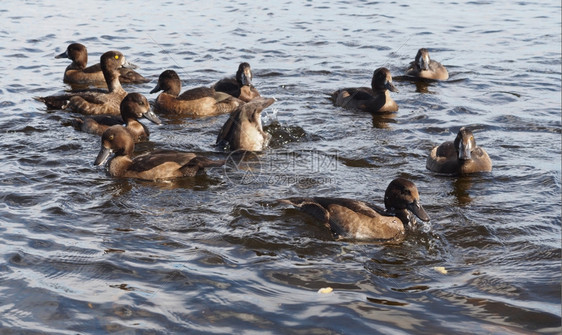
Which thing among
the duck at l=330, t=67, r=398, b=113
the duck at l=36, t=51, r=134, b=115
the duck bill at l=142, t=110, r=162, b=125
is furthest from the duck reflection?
the duck at l=36, t=51, r=134, b=115

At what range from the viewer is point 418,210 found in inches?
287

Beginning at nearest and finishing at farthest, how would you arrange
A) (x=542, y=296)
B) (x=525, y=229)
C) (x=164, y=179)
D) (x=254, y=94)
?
(x=542, y=296)
(x=525, y=229)
(x=164, y=179)
(x=254, y=94)

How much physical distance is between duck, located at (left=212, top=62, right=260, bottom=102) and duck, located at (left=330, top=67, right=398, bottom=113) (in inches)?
57.7

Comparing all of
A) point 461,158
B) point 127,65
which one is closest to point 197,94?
point 127,65

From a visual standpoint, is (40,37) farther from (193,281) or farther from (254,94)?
(193,281)

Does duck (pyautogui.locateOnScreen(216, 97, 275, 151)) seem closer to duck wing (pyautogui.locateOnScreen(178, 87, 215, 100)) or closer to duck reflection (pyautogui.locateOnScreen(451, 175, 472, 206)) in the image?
duck wing (pyautogui.locateOnScreen(178, 87, 215, 100))

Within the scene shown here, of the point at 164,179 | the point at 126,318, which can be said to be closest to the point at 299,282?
the point at 126,318

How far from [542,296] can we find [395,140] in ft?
15.9

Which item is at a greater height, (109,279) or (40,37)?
(40,37)

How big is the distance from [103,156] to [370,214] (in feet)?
12.4

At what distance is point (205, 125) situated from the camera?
11.7 m

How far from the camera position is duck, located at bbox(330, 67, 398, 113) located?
12.2 metres

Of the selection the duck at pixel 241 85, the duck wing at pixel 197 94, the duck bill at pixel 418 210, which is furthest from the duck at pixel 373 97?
the duck bill at pixel 418 210

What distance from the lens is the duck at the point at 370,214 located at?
7152 millimetres
